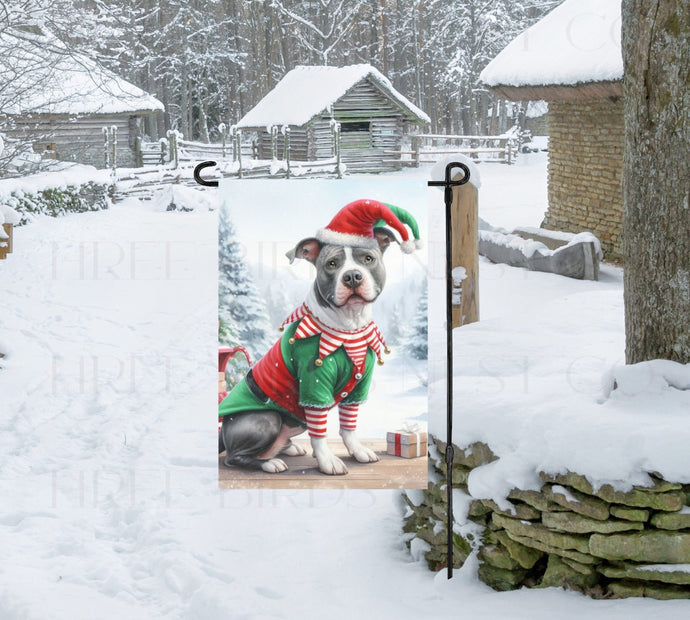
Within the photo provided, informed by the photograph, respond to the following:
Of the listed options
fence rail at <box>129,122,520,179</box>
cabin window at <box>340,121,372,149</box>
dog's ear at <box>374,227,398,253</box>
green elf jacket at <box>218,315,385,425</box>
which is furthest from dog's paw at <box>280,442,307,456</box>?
cabin window at <box>340,121,372,149</box>

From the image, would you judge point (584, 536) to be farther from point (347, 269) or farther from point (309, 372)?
point (347, 269)

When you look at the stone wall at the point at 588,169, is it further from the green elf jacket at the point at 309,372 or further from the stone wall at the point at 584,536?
the green elf jacket at the point at 309,372

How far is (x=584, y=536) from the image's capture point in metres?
3.76

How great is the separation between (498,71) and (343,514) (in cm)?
1101

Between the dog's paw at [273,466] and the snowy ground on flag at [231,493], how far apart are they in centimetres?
94

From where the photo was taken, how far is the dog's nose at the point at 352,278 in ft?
11.4

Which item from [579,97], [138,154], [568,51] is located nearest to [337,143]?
[138,154]

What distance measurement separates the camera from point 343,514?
518cm

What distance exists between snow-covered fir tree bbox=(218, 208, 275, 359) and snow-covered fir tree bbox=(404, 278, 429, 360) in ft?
1.77

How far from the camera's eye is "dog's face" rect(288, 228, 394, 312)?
347cm

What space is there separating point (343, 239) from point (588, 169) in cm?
1086

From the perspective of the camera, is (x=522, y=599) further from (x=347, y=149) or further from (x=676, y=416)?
(x=347, y=149)

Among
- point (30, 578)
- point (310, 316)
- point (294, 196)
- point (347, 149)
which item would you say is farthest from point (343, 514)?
point (347, 149)

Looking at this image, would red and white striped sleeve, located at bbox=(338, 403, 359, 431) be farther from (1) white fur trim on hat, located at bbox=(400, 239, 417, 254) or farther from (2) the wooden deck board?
(1) white fur trim on hat, located at bbox=(400, 239, 417, 254)
